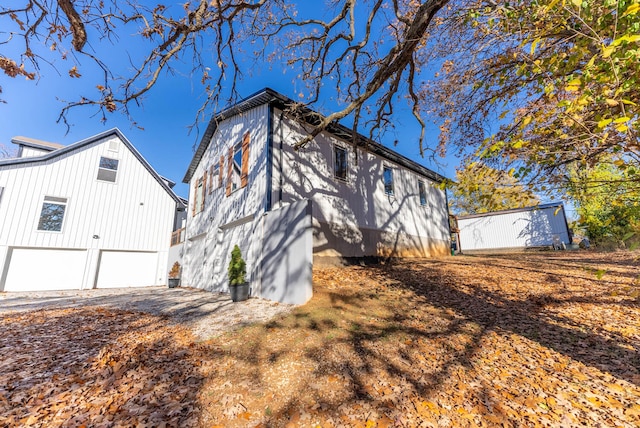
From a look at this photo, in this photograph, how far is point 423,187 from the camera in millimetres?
15547

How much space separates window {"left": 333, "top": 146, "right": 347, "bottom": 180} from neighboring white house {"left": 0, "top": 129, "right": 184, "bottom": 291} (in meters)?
11.9

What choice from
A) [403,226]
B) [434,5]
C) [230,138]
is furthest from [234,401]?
[403,226]

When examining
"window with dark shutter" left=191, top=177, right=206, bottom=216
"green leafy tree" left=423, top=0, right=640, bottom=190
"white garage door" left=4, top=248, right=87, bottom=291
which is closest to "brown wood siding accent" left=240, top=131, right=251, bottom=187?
"window with dark shutter" left=191, top=177, right=206, bottom=216

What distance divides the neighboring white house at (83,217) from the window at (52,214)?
0.04m

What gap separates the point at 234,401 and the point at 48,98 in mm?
5044

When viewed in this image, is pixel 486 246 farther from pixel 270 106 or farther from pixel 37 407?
pixel 37 407

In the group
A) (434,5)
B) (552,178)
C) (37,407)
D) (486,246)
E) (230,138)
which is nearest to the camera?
(37,407)

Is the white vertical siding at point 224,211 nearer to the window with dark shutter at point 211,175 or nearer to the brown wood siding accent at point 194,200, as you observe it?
the brown wood siding accent at point 194,200

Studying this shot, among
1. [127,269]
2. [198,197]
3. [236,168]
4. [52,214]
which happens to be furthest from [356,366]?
[52,214]

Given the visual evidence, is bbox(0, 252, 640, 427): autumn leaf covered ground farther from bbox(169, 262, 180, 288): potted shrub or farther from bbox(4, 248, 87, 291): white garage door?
bbox(4, 248, 87, 291): white garage door

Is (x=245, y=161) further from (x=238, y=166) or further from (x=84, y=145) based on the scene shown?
(x=84, y=145)

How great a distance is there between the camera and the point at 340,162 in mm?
11016

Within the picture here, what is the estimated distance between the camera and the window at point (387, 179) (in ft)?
42.1

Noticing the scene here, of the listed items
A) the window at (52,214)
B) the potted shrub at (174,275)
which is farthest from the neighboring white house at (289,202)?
the window at (52,214)
